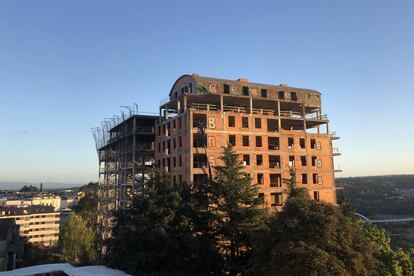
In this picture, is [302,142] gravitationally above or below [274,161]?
above

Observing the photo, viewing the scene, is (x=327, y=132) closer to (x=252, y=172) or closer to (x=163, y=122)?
(x=252, y=172)

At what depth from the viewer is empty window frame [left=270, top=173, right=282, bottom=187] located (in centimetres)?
5309

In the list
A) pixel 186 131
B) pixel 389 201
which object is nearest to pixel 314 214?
pixel 186 131

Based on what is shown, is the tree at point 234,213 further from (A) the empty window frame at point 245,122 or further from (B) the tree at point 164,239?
(A) the empty window frame at point 245,122

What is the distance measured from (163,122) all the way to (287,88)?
21.2 m

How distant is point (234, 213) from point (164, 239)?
240 inches

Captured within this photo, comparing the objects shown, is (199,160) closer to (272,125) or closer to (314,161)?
(272,125)

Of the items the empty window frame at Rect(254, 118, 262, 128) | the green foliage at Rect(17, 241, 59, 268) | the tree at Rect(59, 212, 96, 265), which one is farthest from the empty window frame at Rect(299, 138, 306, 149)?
the green foliage at Rect(17, 241, 59, 268)

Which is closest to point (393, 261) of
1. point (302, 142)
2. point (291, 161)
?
point (291, 161)

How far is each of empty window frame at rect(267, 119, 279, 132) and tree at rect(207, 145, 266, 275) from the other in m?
24.9

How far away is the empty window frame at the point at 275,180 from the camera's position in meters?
53.1

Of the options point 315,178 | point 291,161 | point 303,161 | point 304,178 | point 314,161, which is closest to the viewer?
point 304,178

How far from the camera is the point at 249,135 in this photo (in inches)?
2032

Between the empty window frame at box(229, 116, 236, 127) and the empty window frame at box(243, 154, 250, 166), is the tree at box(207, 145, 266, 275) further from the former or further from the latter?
the empty window frame at box(243, 154, 250, 166)
